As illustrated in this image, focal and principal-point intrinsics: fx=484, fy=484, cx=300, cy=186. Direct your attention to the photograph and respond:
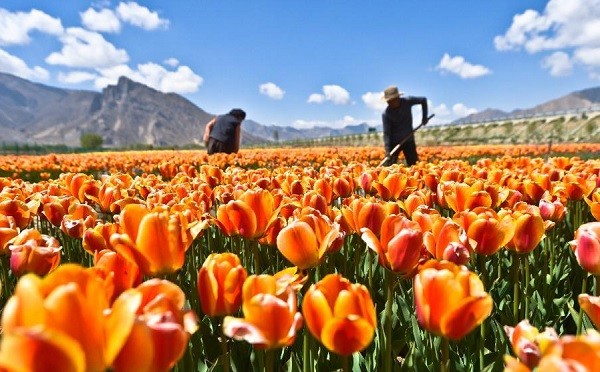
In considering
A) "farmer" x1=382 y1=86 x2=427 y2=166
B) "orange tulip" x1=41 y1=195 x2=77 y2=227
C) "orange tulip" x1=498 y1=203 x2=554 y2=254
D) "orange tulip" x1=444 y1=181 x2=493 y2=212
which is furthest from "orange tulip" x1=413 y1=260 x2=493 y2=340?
"farmer" x1=382 y1=86 x2=427 y2=166

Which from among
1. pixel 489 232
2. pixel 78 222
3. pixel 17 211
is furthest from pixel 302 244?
pixel 17 211

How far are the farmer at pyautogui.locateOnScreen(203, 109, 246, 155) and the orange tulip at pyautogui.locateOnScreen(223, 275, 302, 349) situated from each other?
14.1 m

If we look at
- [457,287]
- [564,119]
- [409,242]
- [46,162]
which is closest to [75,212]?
[409,242]

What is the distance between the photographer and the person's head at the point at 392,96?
10.9 meters

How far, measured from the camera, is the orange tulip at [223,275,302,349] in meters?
1.10

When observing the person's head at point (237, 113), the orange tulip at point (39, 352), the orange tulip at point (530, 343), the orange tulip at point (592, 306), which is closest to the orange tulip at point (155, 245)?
the orange tulip at point (39, 352)

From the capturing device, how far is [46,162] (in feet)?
40.2

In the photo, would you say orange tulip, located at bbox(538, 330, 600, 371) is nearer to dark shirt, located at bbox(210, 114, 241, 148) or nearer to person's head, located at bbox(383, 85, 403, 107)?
person's head, located at bbox(383, 85, 403, 107)

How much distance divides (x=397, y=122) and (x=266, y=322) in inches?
411

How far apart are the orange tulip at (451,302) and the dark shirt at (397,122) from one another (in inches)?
393

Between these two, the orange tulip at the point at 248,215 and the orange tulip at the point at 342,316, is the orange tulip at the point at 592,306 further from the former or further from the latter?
the orange tulip at the point at 248,215

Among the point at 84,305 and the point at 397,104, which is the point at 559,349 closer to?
the point at 84,305

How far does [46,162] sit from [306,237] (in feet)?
40.6

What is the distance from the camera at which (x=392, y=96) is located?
1086cm
